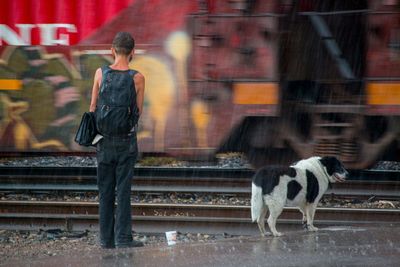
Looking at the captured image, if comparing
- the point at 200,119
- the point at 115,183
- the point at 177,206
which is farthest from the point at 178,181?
the point at 115,183

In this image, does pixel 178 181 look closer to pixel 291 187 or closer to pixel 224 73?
pixel 224 73

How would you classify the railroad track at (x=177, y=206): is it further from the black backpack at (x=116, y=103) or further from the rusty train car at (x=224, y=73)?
the black backpack at (x=116, y=103)

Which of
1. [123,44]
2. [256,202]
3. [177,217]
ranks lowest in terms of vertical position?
[177,217]

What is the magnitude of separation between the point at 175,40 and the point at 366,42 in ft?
7.95

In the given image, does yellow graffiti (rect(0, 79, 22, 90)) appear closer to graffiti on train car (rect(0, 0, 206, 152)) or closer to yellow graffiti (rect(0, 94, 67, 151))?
graffiti on train car (rect(0, 0, 206, 152))

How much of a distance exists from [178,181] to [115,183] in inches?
160

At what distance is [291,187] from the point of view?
23.5 ft

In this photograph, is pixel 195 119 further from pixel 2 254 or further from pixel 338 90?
pixel 2 254

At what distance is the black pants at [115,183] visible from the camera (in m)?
6.29

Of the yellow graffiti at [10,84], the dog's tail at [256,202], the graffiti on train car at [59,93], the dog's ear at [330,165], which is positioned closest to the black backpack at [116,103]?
the dog's tail at [256,202]

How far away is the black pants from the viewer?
20.6 ft

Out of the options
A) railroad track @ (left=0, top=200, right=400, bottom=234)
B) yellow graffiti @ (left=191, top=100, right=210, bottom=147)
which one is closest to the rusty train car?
yellow graffiti @ (left=191, top=100, right=210, bottom=147)

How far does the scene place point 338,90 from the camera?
955cm

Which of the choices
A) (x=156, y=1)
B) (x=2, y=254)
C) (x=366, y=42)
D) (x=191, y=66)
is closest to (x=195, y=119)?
(x=191, y=66)
